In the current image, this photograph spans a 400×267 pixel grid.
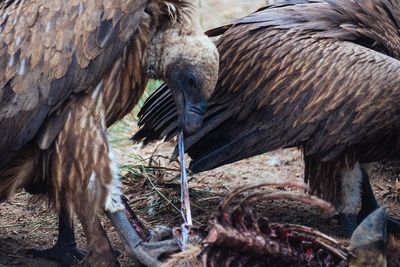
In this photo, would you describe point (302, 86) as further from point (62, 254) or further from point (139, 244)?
point (62, 254)

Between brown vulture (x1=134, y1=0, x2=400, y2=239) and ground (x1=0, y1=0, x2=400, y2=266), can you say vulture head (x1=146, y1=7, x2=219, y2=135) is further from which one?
ground (x1=0, y1=0, x2=400, y2=266)

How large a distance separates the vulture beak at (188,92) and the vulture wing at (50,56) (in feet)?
1.23

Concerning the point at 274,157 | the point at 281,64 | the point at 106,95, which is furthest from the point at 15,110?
the point at 274,157

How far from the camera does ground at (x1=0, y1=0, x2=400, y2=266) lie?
6.59m

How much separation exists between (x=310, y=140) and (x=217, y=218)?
1.56m

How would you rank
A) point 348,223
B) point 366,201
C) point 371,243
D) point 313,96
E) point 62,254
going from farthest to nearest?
point 366,201, point 348,223, point 313,96, point 62,254, point 371,243

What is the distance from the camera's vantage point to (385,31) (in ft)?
22.1

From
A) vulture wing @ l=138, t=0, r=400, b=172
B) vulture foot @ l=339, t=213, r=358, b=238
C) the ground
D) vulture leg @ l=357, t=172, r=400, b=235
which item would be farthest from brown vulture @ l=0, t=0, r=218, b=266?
vulture leg @ l=357, t=172, r=400, b=235

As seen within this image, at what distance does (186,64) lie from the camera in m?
5.66

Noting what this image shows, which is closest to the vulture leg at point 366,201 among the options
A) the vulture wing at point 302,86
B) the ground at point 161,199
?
the ground at point 161,199

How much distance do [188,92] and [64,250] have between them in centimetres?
123

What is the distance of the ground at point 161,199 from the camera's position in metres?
6.59

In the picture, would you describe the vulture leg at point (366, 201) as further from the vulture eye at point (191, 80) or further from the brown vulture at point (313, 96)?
the vulture eye at point (191, 80)

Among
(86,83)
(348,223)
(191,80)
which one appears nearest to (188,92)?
(191,80)
